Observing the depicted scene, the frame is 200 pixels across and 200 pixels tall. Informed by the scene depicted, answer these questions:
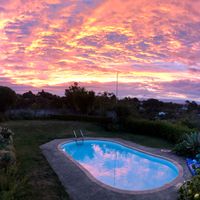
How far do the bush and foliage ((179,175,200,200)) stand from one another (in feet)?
24.5

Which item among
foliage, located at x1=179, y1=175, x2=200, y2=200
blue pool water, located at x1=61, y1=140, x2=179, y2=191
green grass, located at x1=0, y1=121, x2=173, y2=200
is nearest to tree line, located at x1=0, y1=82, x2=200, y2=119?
green grass, located at x1=0, y1=121, x2=173, y2=200

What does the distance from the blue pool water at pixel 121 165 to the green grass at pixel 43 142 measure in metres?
1.68

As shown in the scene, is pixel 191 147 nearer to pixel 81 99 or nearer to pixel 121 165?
pixel 121 165

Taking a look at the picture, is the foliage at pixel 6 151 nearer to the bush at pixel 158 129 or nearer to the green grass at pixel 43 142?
the green grass at pixel 43 142

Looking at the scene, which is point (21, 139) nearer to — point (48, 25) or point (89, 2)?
point (48, 25)

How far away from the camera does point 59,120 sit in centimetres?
2325

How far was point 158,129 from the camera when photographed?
57.2 feet

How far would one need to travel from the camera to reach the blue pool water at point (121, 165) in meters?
9.62

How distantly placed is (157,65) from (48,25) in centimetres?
750

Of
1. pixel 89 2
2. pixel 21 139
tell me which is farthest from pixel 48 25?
pixel 21 139

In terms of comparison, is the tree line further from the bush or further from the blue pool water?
the blue pool water

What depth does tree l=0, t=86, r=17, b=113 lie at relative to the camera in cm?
2319

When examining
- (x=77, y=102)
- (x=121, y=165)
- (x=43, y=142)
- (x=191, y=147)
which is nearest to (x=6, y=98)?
(x=77, y=102)

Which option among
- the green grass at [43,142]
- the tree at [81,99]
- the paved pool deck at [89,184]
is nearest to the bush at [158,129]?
the green grass at [43,142]
